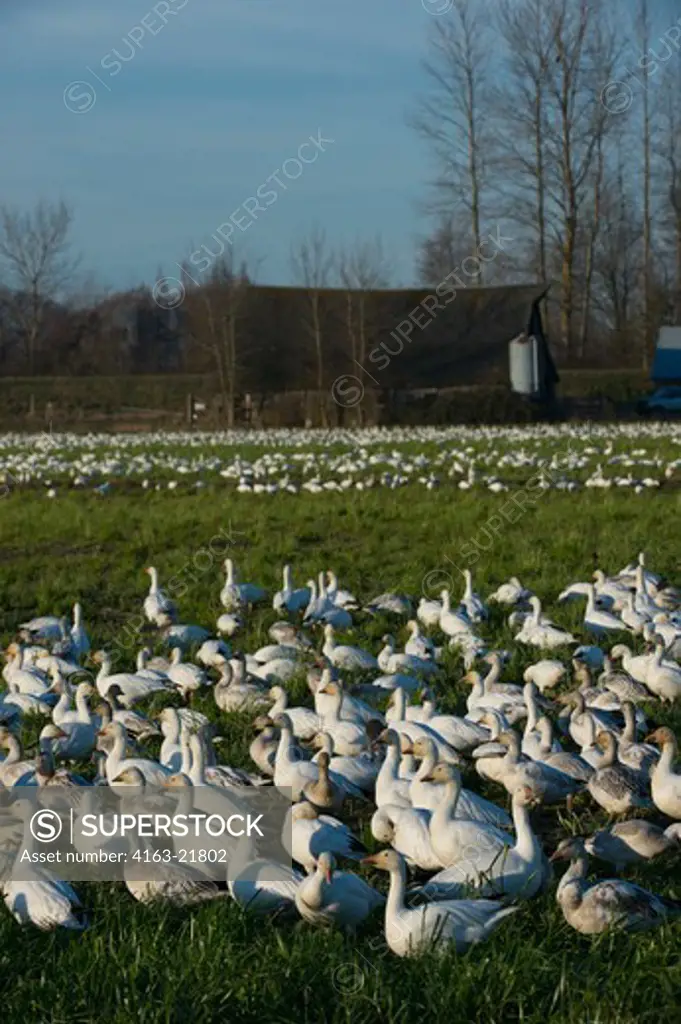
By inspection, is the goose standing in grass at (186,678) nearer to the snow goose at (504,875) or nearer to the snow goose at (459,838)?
the snow goose at (459,838)

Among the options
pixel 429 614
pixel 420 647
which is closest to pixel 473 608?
pixel 429 614

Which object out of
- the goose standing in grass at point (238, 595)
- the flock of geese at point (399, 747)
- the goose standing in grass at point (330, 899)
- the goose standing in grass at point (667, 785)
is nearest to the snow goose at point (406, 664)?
the flock of geese at point (399, 747)

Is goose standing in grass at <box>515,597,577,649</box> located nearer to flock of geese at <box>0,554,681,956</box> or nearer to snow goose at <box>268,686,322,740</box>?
flock of geese at <box>0,554,681,956</box>

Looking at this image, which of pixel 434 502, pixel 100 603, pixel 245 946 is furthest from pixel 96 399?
pixel 245 946

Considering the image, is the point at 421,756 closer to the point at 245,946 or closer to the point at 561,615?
the point at 245,946

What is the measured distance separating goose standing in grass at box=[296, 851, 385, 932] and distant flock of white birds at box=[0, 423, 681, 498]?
15225 millimetres

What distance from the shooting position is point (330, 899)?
17.3 feet

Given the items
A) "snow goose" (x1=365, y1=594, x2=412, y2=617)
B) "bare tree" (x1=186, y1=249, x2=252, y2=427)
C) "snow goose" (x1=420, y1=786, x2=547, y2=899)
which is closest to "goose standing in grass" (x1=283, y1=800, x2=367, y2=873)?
"snow goose" (x1=420, y1=786, x2=547, y2=899)

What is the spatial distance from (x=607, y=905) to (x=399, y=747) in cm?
201

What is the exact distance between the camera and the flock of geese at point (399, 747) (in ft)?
17.6

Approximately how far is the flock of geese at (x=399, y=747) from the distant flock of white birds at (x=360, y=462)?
9827 millimetres

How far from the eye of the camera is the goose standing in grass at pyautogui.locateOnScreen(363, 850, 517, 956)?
4953 mm

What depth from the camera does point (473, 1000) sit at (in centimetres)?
464

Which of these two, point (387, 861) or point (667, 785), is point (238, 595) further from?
point (387, 861)
